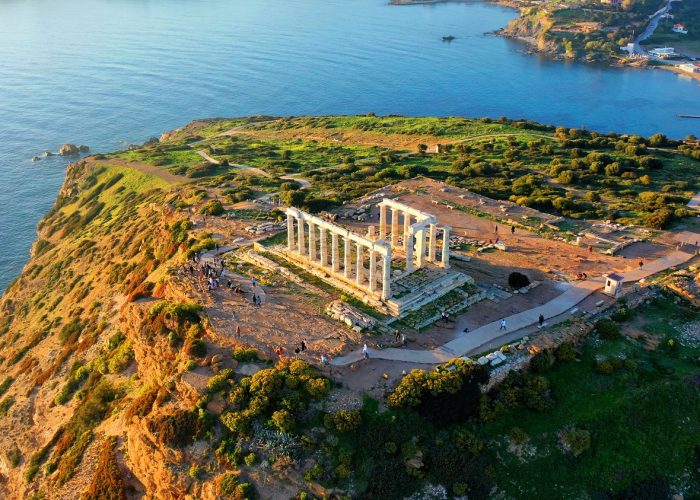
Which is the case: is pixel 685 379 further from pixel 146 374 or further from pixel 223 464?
pixel 146 374

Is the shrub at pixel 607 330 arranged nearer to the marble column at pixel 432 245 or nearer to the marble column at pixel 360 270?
the marble column at pixel 432 245

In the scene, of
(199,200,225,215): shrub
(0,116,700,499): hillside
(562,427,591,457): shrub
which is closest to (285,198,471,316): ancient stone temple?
(0,116,700,499): hillside

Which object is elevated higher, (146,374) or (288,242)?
(288,242)

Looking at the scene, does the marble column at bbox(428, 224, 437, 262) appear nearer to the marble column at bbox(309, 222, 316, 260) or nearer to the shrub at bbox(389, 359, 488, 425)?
the marble column at bbox(309, 222, 316, 260)

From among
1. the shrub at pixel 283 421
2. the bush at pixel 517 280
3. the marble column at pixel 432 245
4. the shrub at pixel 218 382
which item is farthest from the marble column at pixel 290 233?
the shrub at pixel 283 421

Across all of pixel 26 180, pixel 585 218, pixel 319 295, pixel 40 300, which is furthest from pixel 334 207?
pixel 26 180

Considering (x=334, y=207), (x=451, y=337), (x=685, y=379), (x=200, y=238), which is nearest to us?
(x=685, y=379)
